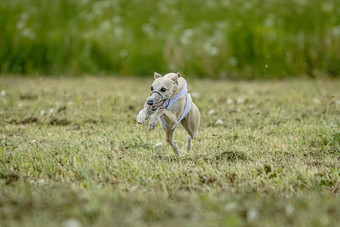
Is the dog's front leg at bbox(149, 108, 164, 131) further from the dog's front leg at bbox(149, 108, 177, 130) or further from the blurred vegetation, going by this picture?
the blurred vegetation

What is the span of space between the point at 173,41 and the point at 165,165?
8.23m

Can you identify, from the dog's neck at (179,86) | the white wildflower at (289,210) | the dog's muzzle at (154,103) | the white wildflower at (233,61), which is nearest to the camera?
the white wildflower at (289,210)

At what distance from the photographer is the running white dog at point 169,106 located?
14.8ft

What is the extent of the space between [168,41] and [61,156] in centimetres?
799

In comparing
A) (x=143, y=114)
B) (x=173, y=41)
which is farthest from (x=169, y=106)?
(x=173, y=41)

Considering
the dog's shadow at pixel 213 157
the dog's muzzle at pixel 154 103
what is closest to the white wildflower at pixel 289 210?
the dog's shadow at pixel 213 157

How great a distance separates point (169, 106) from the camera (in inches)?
185

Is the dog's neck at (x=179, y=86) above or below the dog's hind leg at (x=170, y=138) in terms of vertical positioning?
above

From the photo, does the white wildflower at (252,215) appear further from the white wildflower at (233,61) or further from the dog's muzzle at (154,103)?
the white wildflower at (233,61)

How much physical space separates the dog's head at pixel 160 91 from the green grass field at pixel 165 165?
1.98ft

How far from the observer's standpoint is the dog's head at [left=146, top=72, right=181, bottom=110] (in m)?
4.48

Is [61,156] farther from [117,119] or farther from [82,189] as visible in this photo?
[117,119]

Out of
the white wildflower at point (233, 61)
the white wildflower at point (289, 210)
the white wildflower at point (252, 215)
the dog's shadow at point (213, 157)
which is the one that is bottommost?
the white wildflower at point (233, 61)

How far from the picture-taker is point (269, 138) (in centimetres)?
596
